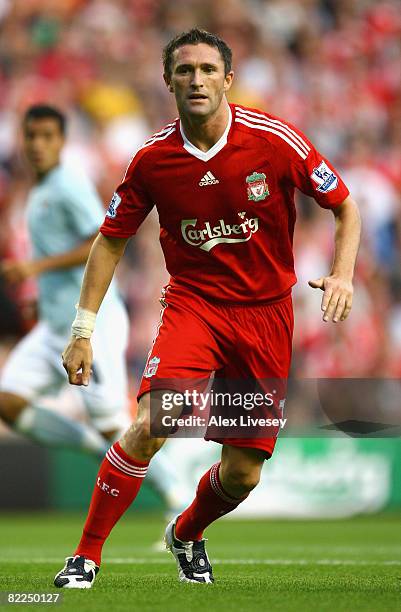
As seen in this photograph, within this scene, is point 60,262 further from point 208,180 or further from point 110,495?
point 110,495

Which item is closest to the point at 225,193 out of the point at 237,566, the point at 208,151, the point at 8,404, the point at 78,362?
the point at 208,151

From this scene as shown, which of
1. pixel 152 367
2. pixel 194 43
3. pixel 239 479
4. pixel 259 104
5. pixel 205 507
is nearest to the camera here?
pixel 152 367

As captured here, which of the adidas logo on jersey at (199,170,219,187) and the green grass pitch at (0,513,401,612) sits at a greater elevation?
the adidas logo on jersey at (199,170,219,187)

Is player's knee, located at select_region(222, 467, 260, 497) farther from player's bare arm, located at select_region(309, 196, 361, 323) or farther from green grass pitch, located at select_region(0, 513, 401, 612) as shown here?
player's bare arm, located at select_region(309, 196, 361, 323)

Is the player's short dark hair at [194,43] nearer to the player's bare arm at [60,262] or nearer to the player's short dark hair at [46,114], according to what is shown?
the player's bare arm at [60,262]

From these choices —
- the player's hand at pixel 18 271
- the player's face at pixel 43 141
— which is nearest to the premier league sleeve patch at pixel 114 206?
the player's hand at pixel 18 271

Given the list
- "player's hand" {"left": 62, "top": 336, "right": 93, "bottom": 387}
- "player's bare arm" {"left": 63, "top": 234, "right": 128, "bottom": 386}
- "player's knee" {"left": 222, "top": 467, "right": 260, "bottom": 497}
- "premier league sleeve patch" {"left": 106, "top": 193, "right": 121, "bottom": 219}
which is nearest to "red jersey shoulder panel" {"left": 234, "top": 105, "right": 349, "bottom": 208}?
"premier league sleeve patch" {"left": 106, "top": 193, "right": 121, "bottom": 219}

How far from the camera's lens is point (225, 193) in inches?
220

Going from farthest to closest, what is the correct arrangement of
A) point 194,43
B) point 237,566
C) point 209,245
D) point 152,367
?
point 237,566 → point 209,245 → point 194,43 → point 152,367

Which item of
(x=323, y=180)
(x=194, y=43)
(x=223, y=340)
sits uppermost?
(x=194, y=43)

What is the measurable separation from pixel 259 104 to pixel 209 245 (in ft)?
31.0

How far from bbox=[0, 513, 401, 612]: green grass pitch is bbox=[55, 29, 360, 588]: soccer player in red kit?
34 centimetres

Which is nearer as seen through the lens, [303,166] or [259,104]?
[303,166]

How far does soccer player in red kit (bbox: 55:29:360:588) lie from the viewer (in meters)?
5.44
